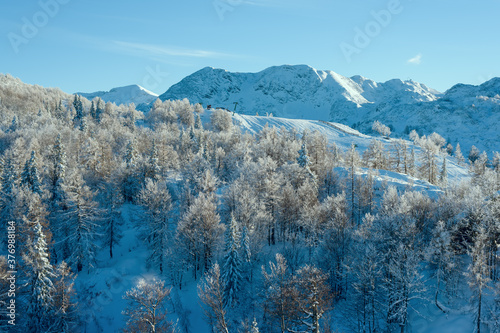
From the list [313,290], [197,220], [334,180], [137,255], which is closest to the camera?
[313,290]

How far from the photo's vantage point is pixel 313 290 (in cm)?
2606

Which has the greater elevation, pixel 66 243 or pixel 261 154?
pixel 261 154

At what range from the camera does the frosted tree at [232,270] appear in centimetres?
3928

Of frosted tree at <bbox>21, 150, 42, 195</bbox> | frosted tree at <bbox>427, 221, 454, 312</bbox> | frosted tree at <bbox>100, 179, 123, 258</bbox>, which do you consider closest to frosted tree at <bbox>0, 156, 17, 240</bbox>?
frosted tree at <bbox>21, 150, 42, 195</bbox>

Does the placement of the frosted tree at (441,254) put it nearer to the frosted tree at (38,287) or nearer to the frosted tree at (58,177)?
the frosted tree at (38,287)

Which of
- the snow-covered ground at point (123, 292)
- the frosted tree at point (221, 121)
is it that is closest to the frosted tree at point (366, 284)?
the snow-covered ground at point (123, 292)

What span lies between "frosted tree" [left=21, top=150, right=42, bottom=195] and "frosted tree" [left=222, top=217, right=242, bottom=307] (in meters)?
32.2

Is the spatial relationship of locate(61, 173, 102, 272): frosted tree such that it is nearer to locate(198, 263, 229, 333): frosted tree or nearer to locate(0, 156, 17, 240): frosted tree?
locate(0, 156, 17, 240): frosted tree

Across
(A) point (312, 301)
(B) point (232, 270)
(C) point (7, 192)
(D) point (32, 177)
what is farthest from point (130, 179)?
(A) point (312, 301)

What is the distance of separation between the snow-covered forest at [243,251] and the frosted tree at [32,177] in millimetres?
318

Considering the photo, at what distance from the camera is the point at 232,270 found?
39.7 m

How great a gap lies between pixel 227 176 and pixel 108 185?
2839cm

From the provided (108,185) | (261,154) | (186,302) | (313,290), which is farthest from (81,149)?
(313,290)

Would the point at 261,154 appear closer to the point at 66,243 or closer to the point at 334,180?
the point at 334,180
